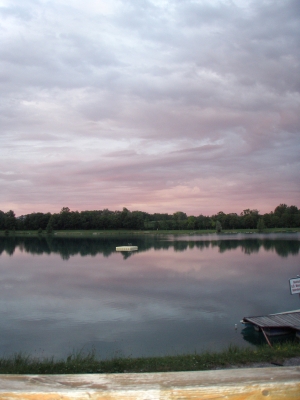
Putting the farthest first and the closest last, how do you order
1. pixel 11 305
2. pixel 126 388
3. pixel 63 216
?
pixel 63 216 → pixel 11 305 → pixel 126 388

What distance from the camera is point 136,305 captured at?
26.6 meters

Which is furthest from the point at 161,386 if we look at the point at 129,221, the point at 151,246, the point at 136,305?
the point at 129,221

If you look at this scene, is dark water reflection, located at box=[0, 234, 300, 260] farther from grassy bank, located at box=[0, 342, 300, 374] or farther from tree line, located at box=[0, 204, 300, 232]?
tree line, located at box=[0, 204, 300, 232]

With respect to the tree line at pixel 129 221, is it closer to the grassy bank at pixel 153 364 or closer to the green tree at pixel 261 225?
the green tree at pixel 261 225

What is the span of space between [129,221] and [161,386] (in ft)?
533

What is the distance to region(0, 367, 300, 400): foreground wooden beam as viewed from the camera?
163 cm

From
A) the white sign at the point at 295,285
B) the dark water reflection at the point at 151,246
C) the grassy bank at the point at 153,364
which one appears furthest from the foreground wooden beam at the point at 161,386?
the dark water reflection at the point at 151,246

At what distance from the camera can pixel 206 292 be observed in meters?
31.5

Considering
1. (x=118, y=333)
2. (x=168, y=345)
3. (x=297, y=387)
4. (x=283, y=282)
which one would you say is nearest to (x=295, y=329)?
(x=168, y=345)

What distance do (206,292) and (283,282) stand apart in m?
9.57

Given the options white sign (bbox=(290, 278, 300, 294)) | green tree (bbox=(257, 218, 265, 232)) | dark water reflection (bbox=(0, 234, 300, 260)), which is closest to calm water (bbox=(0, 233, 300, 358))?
white sign (bbox=(290, 278, 300, 294))

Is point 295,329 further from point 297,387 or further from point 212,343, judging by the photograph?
point 297,387

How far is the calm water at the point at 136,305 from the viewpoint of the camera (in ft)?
57.3

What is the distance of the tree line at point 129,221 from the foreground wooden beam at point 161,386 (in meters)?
162
